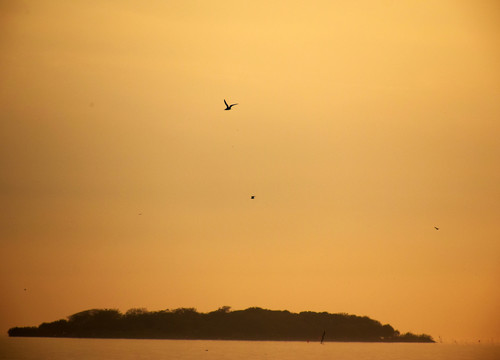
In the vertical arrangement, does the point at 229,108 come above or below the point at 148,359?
above

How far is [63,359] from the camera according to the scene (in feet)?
349

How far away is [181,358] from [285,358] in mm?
15488

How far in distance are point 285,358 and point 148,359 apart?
2053cm

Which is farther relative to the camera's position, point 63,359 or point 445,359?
point 445,359

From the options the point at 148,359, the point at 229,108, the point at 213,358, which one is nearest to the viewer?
the point at 229,108

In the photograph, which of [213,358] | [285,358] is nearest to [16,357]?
[213,358]

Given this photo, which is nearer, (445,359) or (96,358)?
(96,358)

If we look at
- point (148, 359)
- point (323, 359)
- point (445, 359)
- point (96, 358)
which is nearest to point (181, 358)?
point (148, 359)

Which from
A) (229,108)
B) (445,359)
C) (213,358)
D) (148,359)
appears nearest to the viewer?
(229,108)

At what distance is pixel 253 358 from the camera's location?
111m

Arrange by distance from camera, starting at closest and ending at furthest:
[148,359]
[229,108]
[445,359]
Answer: [229,108] < [148,359] < [445,359]

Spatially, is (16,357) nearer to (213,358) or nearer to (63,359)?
(63,359)

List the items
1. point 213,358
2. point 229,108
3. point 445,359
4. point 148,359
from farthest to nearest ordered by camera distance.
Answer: point 445,359
point 213,358
point 148,359
point 229,108

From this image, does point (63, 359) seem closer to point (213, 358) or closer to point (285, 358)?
point (213, 358)
